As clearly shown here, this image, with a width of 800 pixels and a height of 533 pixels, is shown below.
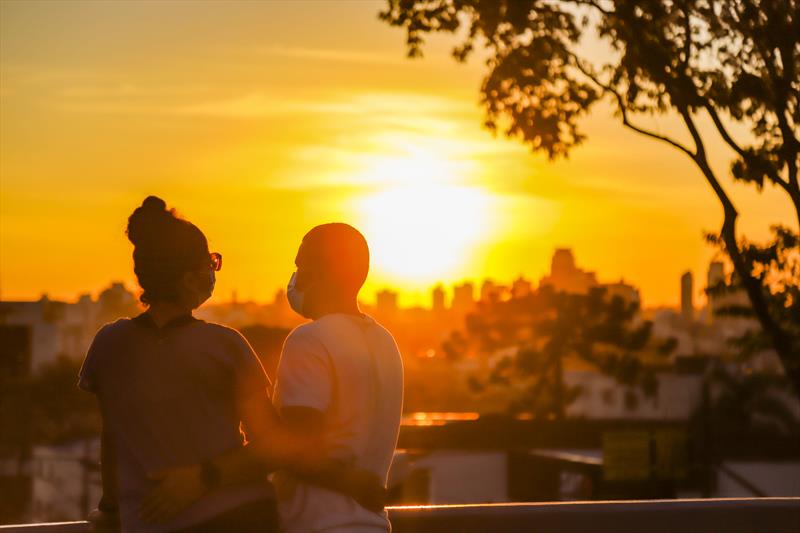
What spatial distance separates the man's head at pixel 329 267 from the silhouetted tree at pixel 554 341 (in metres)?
70.9

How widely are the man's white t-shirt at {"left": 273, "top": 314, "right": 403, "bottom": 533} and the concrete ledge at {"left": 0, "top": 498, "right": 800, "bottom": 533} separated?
1.97 meters

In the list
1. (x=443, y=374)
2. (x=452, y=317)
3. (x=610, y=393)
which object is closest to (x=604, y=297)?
(x=610, y=393)

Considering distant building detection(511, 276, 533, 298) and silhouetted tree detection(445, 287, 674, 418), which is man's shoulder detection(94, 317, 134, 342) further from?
distant building detection(511, 276, 533, 298)

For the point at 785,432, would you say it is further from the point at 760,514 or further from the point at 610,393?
the point at 760,514

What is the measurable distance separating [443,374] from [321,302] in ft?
397

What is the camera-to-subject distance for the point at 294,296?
4.15 metres

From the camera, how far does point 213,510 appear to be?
3.90m

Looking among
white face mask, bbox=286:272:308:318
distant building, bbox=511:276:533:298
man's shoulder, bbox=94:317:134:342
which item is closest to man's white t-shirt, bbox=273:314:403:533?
white face mask, bbox=286:272:308:318

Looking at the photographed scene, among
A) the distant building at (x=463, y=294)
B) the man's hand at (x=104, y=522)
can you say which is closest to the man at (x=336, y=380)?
the man's hand at (x=104, y=522)

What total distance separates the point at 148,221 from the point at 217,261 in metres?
0.23

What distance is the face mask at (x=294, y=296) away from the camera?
412 centimetres

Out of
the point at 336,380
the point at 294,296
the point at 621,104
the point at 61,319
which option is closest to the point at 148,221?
the point at 294,296

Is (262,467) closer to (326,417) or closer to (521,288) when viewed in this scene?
(326,417)

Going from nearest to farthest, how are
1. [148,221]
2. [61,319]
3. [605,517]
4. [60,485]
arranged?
1. [148,221]
2. [605,517]
3. [60,485]
4. [61,319]
